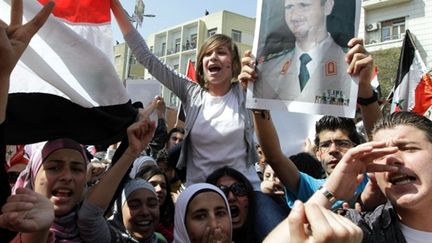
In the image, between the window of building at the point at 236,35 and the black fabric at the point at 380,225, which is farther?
the window of building at the point at 236,35

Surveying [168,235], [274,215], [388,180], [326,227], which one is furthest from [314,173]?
[326,227]

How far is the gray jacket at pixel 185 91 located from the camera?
2.93m

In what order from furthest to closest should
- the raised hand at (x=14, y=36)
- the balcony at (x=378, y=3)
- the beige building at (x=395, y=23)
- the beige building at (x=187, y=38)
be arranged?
the beige building at (x=187, y=38) < the balcony at (x=378, y=3) < the beige building at (x=395, y=23) < the raised hand at (x=14, y=36)

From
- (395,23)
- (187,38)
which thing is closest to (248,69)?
(395,23)

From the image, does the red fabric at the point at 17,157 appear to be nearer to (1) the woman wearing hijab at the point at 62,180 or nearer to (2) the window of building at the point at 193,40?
(1) the woman wearing hijab at the point at 62,180

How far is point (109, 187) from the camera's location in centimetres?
232

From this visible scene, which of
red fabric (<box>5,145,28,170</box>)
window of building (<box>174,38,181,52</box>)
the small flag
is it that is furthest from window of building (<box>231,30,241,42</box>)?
red fabric (<box>5,145,28,170</box>)

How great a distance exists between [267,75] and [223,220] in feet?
2.85

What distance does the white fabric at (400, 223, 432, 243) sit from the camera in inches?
70.8

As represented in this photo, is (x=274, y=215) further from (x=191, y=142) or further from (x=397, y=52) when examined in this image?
(x=397, y=52)

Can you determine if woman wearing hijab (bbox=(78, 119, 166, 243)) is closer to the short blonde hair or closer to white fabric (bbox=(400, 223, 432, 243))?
the short blonde hair

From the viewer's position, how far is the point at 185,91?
3127 millimetres

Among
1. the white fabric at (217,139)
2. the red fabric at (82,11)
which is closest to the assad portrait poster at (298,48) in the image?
the white fabric at (217,139)

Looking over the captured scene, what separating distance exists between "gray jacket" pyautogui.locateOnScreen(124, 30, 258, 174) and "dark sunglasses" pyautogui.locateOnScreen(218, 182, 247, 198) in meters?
0.19
